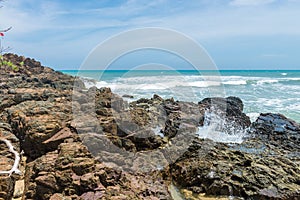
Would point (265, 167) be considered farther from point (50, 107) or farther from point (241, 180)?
point (50, 107)

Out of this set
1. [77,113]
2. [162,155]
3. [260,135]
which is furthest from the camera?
[260,135]

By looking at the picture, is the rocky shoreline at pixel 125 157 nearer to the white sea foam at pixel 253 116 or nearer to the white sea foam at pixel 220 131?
the white sea foam at pixel 220 131

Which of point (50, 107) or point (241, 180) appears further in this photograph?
point (50, 107)

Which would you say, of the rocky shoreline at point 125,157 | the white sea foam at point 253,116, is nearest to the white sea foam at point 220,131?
the rocky shoreline at point 125,157

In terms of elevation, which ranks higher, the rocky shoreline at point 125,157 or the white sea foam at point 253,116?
the rocky shoreline at point 125,157

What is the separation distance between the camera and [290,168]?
7090 millimetres

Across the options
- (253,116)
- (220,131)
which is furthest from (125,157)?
(253,116)

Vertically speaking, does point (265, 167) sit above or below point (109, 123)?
below

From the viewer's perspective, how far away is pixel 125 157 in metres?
6.51

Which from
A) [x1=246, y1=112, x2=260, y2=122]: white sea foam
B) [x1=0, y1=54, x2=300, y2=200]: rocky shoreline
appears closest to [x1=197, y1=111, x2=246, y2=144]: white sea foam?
[x1=0, y1=54, x2=300, y2=200]: rocky shoreline

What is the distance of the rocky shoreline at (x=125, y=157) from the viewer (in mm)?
5180

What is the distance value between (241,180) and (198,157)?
55.5 inches

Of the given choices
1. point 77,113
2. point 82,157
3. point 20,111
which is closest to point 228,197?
point 82,157

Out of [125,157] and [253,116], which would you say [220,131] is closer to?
[125,157]
